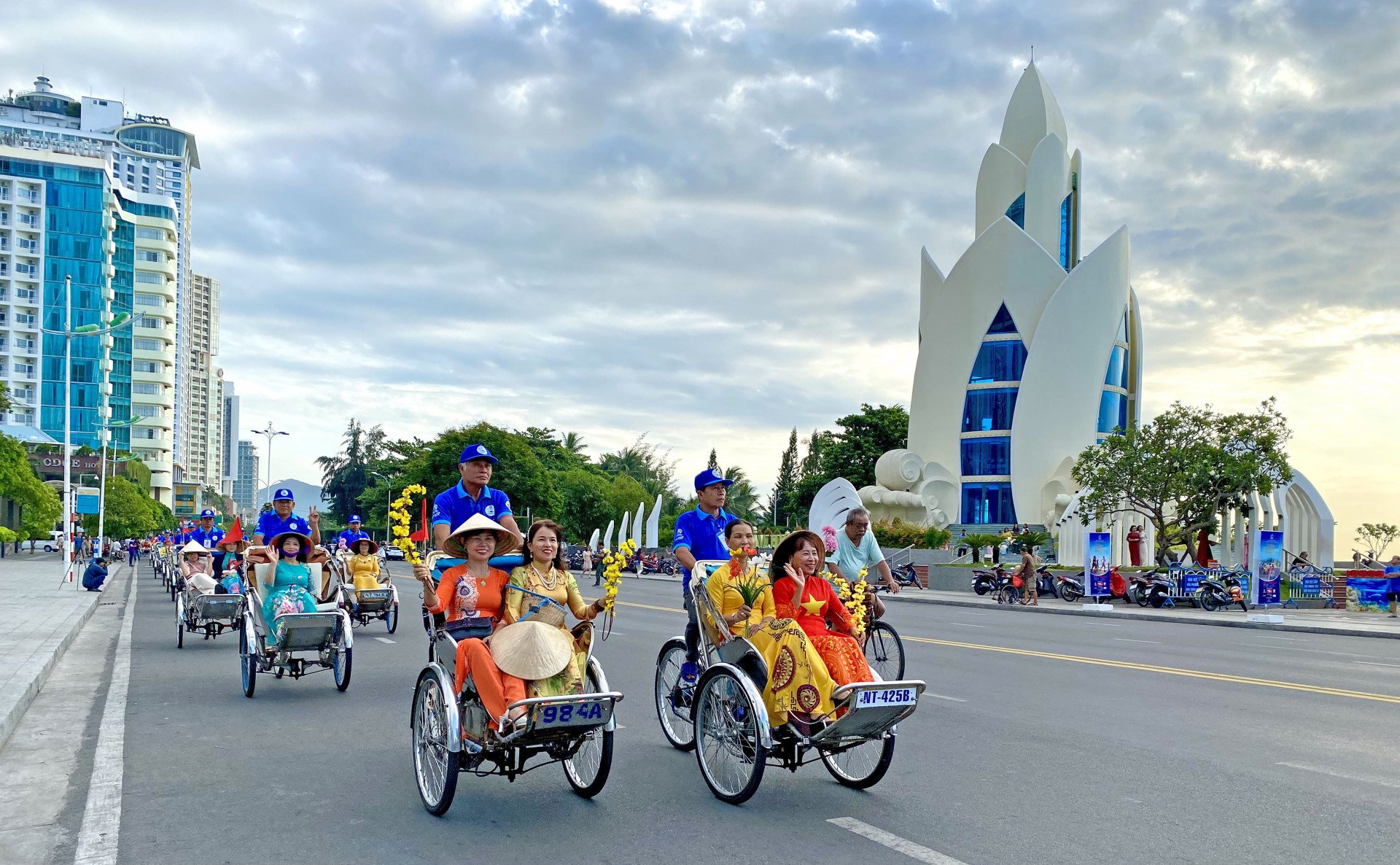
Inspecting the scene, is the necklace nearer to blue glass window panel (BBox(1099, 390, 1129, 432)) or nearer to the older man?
the older man

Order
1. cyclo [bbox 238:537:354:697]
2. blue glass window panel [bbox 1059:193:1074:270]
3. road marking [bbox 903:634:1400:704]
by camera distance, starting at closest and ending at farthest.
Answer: cyclo [bbox 238:537:354:697] < road marking [bbox 903:634:1400:704] < blue glass window panel [bbox 1059:193:1074:270]

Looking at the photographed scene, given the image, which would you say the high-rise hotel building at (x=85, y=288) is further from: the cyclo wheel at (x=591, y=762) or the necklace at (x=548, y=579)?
the cyclo wheel at (x=591, y=762)

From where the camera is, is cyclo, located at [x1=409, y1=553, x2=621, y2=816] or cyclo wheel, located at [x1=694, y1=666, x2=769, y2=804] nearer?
cyclo, located at [x1=409, y1=553, x2=621, y2=816]

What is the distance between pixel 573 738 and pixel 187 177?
170728mm

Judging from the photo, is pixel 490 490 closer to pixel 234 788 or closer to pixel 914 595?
pixel 234 788

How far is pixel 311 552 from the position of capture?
11.4m

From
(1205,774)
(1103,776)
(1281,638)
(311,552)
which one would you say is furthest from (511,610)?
(1281,638)

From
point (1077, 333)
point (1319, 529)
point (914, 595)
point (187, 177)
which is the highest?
point (187, 177)

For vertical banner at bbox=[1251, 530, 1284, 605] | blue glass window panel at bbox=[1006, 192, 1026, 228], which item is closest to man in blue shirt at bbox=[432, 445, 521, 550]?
vertical banner at bbox=[1251, 530, 1284, 605]

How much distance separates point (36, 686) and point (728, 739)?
7.48 m

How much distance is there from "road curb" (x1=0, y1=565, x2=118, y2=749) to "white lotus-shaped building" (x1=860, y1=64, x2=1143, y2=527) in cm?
4989

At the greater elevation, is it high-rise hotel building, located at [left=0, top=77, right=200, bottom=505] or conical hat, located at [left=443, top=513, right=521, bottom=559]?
high-rise hotel building, located at [left=0, top=77, right=200, bottom=505]

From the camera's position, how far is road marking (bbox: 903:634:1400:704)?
36.0 ft

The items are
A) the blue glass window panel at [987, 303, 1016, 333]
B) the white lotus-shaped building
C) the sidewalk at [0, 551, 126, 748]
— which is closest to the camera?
the sidewalk at [0, 551, 126, 748]
